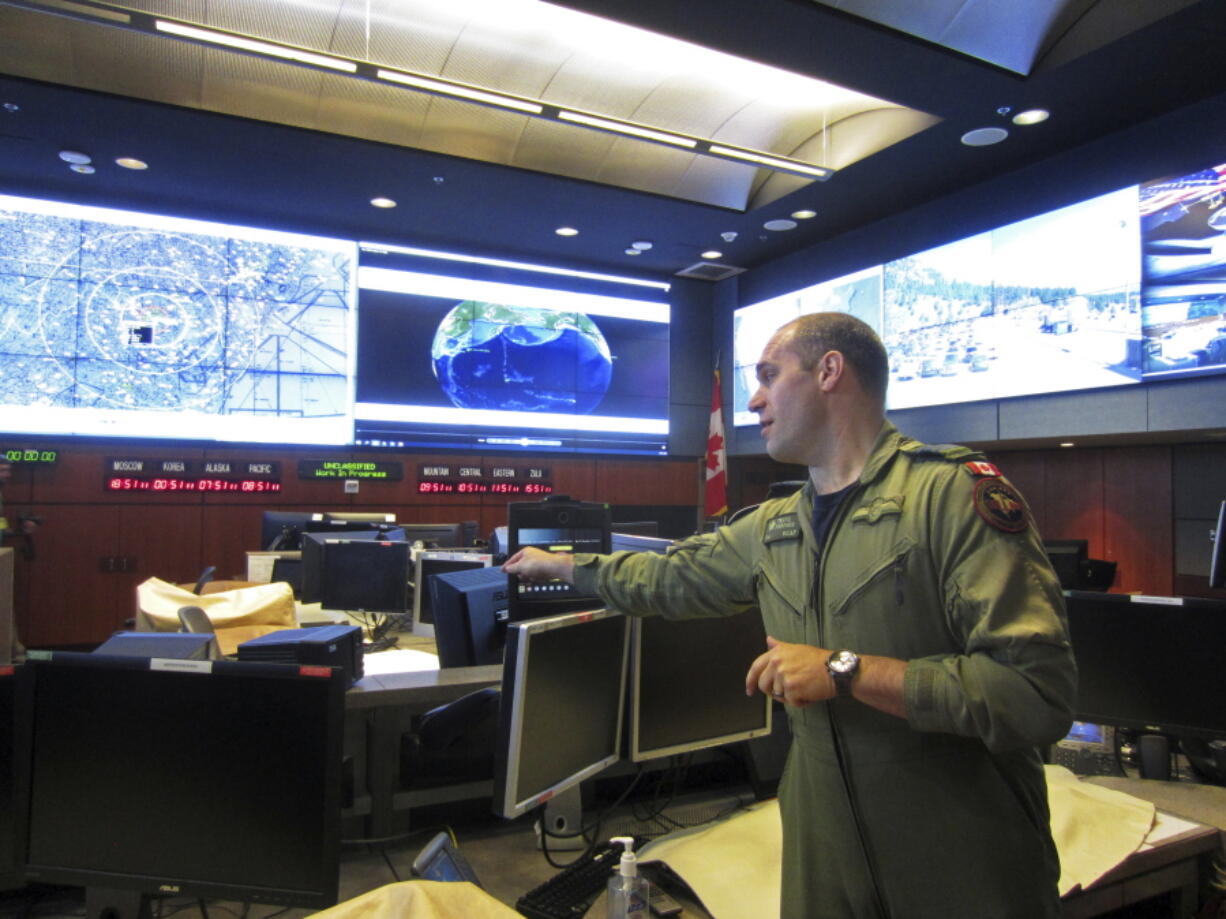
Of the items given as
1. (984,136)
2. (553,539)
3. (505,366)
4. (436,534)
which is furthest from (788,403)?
(505,366)

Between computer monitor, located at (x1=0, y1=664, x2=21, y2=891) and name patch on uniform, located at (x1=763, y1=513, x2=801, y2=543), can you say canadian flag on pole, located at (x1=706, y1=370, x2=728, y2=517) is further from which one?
computer monitor, located at (x1=0, y1=664, x2=21, y2=891)

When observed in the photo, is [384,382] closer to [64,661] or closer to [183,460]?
[183,460]

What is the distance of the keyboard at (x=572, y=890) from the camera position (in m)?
1.32

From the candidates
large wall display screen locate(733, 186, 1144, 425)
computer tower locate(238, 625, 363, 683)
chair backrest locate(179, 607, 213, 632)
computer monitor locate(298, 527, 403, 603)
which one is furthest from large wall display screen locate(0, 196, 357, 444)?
computer tower locate(238, 625, 363, 683)

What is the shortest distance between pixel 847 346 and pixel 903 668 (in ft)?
1.82

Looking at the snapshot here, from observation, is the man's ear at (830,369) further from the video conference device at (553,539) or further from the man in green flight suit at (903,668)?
the video conference device at (553,539)

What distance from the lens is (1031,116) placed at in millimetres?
4254

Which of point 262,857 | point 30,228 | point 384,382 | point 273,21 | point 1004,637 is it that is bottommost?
point 262,857

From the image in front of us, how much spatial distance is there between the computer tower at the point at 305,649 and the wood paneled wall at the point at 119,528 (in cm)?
476

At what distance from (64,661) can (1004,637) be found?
1434 millimetres

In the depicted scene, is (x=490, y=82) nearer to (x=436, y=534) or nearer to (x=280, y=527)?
(x=436, y=534)

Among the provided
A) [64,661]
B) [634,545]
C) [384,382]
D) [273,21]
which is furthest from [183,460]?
[64,661]

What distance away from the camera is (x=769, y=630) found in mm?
1431

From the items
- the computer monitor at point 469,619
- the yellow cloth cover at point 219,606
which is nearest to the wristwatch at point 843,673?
the computer monitor at point 469,619
